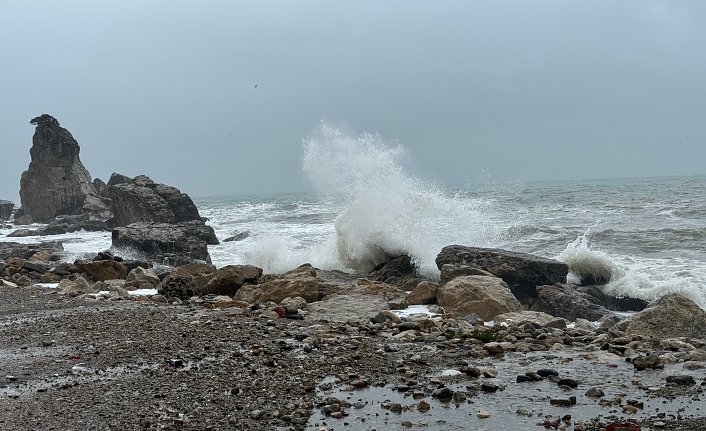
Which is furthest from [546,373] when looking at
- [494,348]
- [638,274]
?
[638,274]

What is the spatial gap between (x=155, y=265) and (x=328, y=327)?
13.6 metres

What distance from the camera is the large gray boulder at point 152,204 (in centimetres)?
3388

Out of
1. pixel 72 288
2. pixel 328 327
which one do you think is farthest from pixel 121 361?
pixel 72 288

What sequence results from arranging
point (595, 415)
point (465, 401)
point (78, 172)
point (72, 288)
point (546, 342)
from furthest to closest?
point (78, 172)
point (72, 288)
point (546, 342)
point (465, 401)
point (595, 415)

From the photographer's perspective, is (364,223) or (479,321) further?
(364,223)

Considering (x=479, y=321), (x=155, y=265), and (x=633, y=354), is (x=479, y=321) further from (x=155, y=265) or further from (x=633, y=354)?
(x=155, y=265)

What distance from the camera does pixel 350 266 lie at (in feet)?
56.1

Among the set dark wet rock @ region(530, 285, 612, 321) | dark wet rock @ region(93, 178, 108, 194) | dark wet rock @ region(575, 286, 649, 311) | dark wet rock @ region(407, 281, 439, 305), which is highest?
dark wet rock @ region(93, 178, 108, 194)

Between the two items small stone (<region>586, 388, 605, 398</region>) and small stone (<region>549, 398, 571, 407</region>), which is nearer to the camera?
small stone (<region>549, 398, 571, 407</region>)

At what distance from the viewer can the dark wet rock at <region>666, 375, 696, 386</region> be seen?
5574 mm

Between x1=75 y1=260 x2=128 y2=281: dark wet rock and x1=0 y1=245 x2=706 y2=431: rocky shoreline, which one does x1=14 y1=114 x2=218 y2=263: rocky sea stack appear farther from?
x1=0 y1=245 x2=706 y2=431: rocky shoreline

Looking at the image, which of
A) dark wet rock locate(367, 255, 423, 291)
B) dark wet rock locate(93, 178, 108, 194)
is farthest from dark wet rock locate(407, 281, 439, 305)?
dark wet rock locate(93, 178, 108, 194)

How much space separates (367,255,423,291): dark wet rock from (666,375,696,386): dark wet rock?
8.74 metres

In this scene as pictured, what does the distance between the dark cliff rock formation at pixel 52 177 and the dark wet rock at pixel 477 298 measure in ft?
159
